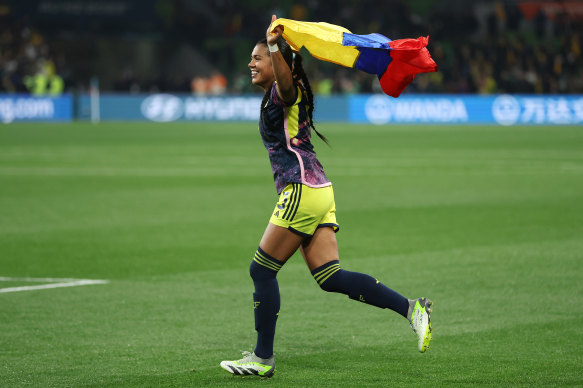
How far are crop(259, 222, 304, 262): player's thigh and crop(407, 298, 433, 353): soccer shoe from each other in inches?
30.6

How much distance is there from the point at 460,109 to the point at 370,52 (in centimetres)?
3441

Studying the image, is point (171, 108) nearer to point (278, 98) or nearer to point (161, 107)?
point (161, 107)

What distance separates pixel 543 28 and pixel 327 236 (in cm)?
4238

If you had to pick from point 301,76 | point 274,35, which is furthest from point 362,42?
point 274,35

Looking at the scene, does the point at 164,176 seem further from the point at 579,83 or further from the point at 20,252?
the point at 579,83

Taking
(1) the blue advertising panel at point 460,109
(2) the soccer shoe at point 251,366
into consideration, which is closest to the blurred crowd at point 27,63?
(1) the blue advertising panel at point 460,109

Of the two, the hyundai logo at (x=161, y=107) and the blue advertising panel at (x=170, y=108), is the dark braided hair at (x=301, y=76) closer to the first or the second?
the blue advertising panel at (x=170, y=108)

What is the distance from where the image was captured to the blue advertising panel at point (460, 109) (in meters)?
38.2

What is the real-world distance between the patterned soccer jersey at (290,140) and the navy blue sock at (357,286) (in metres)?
0.50

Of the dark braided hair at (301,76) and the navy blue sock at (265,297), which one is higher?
the dark braided hair at (301,76)

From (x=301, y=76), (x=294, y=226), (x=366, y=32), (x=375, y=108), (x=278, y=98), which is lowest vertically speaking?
(x=375, y=108)

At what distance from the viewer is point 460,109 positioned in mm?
39344

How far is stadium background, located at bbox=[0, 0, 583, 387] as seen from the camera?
20.3ft

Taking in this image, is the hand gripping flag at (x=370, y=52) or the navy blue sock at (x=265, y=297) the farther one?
the navy blue sock at (x=265, y=297)
